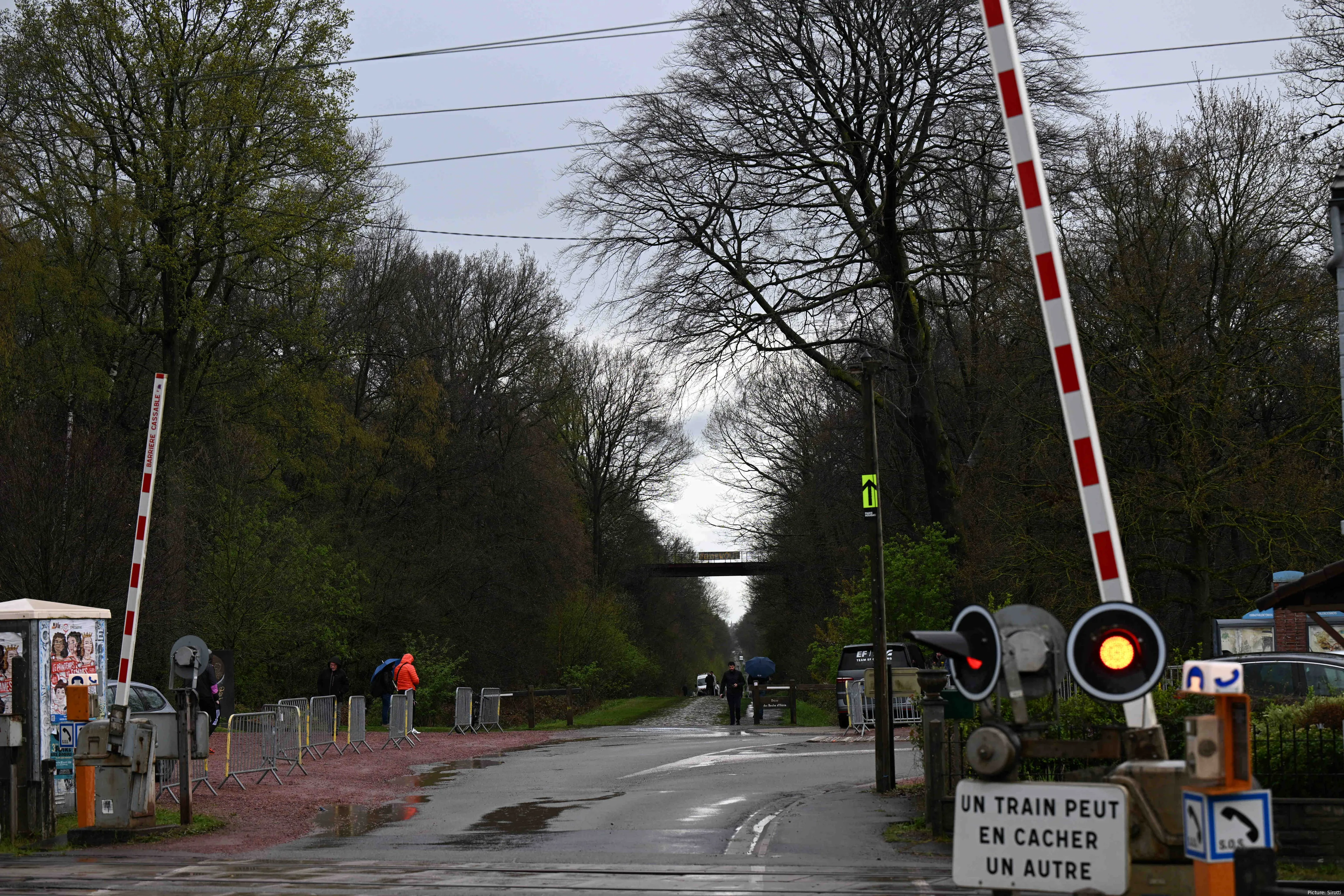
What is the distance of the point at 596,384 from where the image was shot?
6600cm

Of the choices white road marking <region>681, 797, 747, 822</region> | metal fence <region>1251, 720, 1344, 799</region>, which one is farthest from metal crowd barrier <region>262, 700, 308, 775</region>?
metal fence <region>1251, 720, 1344, 799</region>

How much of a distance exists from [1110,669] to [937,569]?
29338mm

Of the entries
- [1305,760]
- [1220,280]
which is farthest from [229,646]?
[1305,760]

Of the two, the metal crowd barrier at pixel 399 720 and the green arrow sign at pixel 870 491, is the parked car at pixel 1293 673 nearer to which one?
the green arrow sign at pixel 870 491

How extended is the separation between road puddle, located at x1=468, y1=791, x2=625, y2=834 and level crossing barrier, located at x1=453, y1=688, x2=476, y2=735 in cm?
1527

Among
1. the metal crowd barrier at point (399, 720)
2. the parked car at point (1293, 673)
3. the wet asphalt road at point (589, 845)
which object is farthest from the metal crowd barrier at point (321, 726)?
the parked car at point (1293, 673)

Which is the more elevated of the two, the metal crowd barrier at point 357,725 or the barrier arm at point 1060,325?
the barrier arm at point 1060,325

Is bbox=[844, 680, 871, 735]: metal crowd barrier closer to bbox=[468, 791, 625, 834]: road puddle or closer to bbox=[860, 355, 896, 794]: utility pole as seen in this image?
bbox=[860, 355, 896, 794]: utility pole

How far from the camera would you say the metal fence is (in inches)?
483

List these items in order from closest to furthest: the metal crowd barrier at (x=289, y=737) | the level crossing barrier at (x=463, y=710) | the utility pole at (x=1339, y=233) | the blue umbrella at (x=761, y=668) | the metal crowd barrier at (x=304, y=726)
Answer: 1. the utility pole at (x=1339, y=233)
2. the metal crowd barrier at (x=289, y=737)
3. the metal crowd barrier at (x=304, y=726)
4. the level crossing barrier at (x=463, y=710)
5. the blue umbrella at (x=761, y=668)

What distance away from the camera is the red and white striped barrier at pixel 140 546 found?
511 inches

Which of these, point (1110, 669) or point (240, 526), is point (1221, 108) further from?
point (1110, 669)

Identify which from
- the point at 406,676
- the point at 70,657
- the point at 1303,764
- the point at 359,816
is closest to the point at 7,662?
the point at 70,657

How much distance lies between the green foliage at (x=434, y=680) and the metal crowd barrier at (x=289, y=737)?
18.2m
